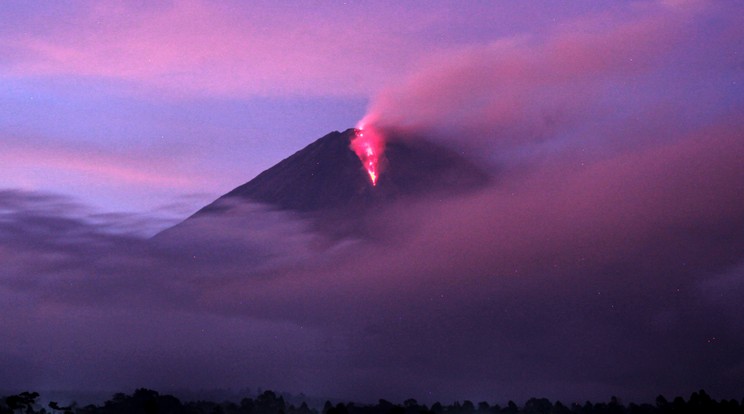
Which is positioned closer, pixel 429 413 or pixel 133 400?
pixel 429 413

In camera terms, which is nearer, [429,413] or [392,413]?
[392,413]

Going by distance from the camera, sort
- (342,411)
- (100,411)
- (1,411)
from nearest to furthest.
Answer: (1,411)
(342,411)
(100,411)

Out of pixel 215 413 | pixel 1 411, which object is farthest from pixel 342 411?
pixel 1 411

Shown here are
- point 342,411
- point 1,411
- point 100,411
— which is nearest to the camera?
point 1,411

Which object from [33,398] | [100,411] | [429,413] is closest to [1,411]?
[33,398]

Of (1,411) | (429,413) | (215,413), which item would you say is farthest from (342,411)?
(1,411)

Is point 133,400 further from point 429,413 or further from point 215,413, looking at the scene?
point 429,413

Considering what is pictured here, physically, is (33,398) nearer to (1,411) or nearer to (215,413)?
(1,411)
